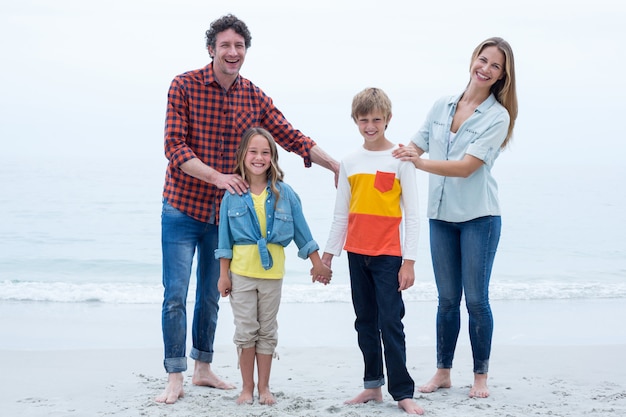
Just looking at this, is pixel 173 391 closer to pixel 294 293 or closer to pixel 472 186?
pixel 472 186

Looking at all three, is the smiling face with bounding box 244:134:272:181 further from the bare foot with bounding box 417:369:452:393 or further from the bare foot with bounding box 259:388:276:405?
the bare foot with bounding box 417:369:452:393

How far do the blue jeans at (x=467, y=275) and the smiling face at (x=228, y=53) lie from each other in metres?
1.37

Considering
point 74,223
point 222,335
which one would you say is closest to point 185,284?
point 222,335

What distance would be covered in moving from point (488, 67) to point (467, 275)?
1.10 meters

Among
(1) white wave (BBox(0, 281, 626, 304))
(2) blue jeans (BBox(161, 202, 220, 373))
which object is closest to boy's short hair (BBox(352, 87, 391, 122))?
(2) blue jeans (BBox(161, 202, 220, 373))

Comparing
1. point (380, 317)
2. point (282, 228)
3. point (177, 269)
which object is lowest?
point (380, 317)

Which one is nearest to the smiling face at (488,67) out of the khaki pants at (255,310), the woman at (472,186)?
the woman at (472,186)

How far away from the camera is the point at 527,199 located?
1995cm

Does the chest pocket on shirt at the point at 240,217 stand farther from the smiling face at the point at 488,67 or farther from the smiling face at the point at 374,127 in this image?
the smiling face at the point at 488,67

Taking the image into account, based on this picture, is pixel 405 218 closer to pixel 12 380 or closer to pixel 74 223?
pixel 12 380

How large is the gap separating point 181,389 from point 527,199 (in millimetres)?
17727

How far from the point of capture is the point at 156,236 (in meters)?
14.2

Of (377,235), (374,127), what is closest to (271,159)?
(374,127)

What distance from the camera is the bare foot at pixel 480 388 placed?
12.4 ft
